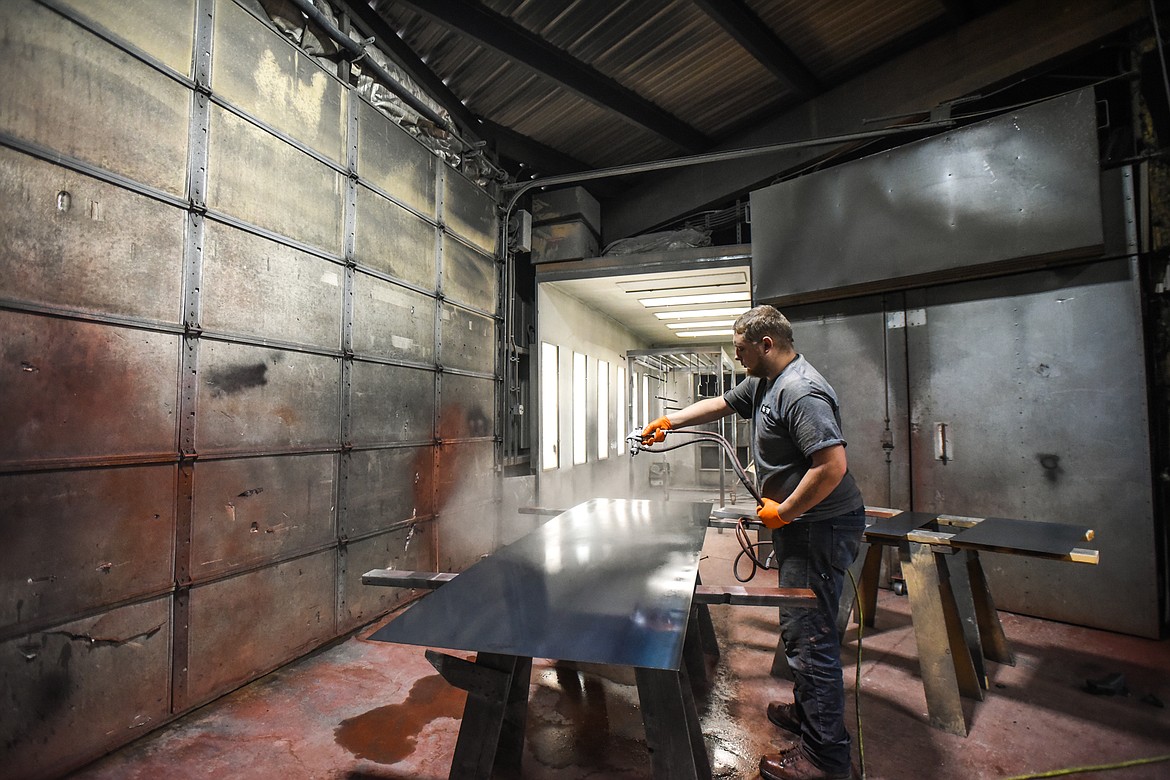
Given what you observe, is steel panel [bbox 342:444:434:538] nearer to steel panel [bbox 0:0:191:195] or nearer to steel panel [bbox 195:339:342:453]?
steel panel [bbox 195:339:342:453]

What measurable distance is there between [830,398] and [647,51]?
3791 millimetres

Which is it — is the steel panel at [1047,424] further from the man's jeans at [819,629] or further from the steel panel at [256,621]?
the steel panel at [256,621]

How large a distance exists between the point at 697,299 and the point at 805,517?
538 cm

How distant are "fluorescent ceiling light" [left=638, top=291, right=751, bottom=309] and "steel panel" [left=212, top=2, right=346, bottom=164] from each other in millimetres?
4541

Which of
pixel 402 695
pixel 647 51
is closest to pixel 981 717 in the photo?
pixel 402 695

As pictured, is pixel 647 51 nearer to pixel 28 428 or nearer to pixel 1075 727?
pixel 28 428

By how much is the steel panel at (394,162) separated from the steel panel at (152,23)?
1.17 m

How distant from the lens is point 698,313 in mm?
8266

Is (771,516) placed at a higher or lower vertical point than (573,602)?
higher

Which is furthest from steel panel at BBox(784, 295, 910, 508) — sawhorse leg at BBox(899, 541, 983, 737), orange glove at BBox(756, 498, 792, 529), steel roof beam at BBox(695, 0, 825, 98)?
orange glove at BBox(756, 498, 792, 529)

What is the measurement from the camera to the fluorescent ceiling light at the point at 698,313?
7895 mm

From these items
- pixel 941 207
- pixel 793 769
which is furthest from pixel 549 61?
pixel 793 769

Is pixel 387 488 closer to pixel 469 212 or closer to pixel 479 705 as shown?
pixel 479 705

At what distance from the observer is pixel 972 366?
4.00m
